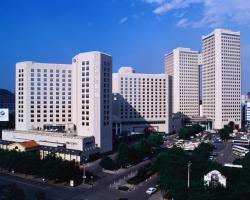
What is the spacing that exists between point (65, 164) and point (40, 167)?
3.65 metres

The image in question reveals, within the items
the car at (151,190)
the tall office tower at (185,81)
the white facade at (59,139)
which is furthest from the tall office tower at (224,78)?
the car at (151,190)

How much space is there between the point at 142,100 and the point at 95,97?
2962 cm

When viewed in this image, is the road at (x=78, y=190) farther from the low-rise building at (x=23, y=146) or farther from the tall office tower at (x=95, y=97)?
the tall office tower at (x=95, y=97)

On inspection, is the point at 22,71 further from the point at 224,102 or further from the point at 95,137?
the point at 224,102

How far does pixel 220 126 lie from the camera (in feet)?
269

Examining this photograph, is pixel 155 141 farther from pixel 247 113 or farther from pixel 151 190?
pixel 247 113

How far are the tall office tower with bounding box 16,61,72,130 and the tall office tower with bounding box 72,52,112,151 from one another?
9658 mm

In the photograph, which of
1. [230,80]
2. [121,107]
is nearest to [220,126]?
[230,80]

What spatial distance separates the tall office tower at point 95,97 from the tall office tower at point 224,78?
44343 mm

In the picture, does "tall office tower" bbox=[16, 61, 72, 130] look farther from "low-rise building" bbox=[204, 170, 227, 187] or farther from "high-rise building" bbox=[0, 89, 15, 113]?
"high-rise building" bbox=[0, 89, 15, 113]

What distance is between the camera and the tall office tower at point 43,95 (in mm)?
54375

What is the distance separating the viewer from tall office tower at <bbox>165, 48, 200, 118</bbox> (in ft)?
317

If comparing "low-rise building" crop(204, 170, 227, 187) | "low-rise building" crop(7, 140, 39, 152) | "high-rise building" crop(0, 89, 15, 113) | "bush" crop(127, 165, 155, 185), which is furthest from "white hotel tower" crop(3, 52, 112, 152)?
"high-rise building" crop(0, 89, 15, 113)

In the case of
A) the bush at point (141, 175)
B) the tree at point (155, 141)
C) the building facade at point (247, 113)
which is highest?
the building facade at point (247, 113)
